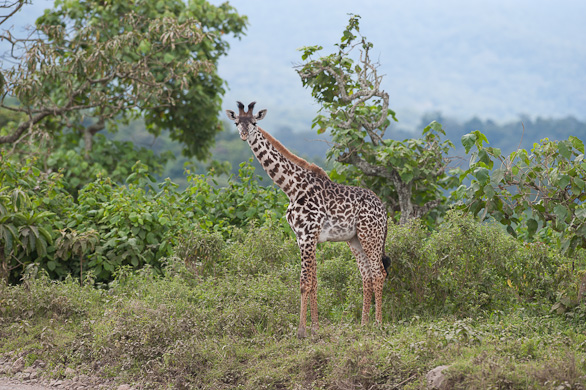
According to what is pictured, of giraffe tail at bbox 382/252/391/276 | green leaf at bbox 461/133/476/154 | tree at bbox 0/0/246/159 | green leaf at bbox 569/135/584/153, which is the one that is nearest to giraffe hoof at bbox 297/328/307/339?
giraffe tail at bbox 382/252/391/276

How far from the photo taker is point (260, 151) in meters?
7.63

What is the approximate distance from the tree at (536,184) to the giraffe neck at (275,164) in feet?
6.55

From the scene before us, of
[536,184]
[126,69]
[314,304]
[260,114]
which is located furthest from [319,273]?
[126,69]

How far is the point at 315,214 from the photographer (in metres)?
7.53

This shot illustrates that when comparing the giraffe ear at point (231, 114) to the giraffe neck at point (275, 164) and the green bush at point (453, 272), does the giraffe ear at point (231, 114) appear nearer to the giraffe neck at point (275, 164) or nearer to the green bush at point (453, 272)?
the giraffe neck at point (275, 164)

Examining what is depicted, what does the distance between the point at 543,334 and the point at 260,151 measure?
11.7 feet

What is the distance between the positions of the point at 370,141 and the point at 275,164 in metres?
4.64

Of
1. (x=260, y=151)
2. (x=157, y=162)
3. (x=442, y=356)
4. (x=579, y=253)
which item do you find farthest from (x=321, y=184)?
(x=157, y=162)

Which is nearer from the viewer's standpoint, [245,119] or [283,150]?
[245,119]

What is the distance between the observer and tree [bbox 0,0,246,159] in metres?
13.3

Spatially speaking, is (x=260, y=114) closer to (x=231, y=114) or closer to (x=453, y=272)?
(x=231, y=114)

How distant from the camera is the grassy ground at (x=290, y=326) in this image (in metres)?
6.12

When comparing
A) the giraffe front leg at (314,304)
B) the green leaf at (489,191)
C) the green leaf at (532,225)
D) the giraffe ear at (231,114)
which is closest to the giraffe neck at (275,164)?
the giraffe ear at (231,114)

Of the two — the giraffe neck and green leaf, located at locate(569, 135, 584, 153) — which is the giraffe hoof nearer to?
the giraffe neck
